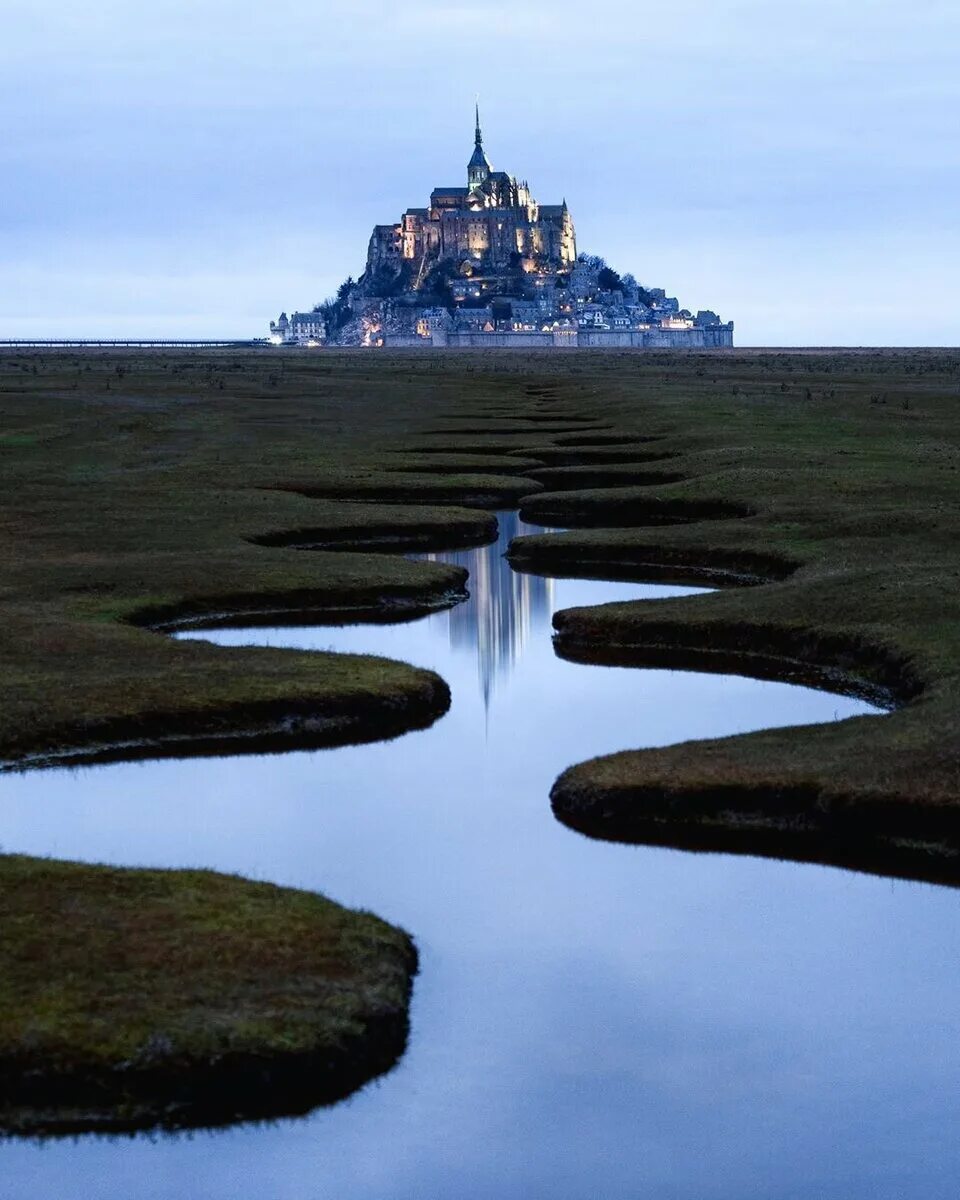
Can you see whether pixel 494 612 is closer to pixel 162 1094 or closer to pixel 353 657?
pixel 353 657

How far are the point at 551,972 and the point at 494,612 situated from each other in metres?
18.6

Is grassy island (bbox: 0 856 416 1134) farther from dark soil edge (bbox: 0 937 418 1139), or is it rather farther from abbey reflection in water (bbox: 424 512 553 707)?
abbey reflection in water (bbox: 424 512 553 707)

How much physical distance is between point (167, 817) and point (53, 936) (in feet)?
17.8

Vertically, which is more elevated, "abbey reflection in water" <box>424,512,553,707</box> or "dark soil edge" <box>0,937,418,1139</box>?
"dark soil edge" <box>0,937,418,1139</box>

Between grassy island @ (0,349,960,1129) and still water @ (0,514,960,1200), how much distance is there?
0.56 m

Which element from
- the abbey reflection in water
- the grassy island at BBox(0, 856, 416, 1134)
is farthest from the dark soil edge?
the abbey reflection in water

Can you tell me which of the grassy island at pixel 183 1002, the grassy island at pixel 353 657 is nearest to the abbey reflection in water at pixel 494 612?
the grassy island at pixel 353 657

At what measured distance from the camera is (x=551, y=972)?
1602 cm

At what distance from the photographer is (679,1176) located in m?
12.5

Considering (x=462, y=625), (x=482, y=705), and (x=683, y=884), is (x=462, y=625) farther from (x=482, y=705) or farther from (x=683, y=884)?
(x=683, y=884)

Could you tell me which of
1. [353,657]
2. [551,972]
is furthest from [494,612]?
[551,972]

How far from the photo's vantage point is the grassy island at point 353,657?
13.9 m

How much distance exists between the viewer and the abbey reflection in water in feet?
100

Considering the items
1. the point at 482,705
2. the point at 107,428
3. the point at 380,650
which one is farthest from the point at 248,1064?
the point at 107,428
